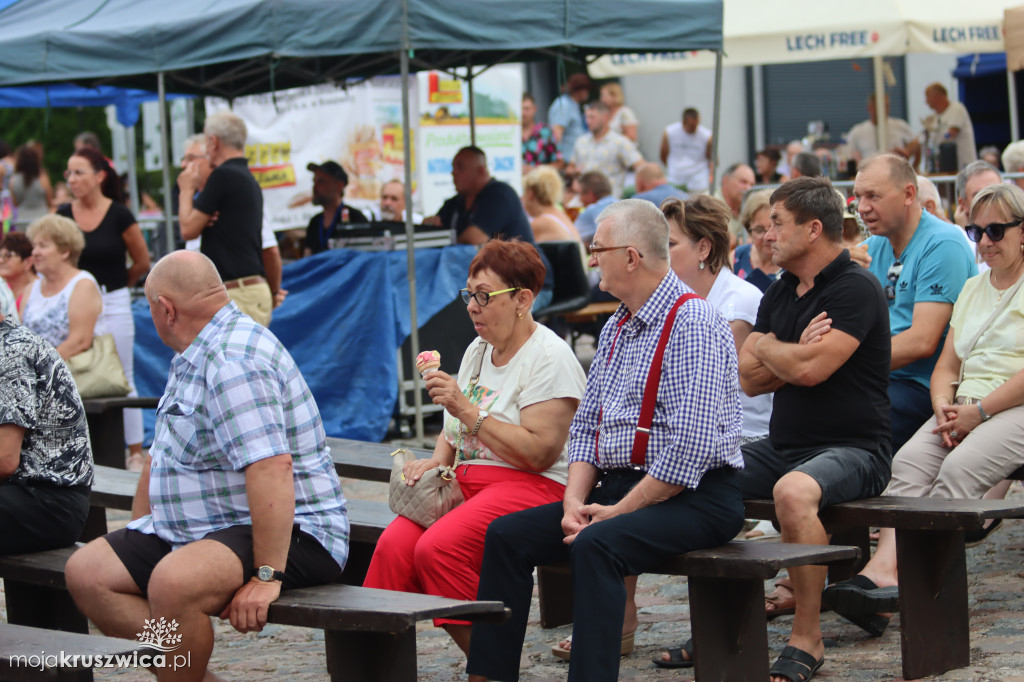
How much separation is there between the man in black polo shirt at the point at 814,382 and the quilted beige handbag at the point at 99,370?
4.24 metres

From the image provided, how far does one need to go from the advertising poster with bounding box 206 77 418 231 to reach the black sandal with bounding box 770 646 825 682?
8.83 m

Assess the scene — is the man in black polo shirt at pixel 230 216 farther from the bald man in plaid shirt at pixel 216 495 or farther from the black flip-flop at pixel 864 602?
the black flip-flop at pixel 864 602

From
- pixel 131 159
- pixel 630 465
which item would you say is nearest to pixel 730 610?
pixel 630 465

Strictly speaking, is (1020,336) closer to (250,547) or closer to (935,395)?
(935,395)

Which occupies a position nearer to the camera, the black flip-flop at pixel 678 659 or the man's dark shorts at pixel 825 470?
the man's dark shorts at pixel 825 470

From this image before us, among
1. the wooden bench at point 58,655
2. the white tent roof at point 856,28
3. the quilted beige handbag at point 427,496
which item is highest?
the white tent roof at point 856,28

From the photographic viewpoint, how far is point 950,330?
4.91 metres

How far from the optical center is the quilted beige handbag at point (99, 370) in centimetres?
731

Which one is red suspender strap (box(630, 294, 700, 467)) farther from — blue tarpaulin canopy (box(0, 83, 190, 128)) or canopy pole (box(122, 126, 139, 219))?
canopy pole (box(122, 126, 139, 219))

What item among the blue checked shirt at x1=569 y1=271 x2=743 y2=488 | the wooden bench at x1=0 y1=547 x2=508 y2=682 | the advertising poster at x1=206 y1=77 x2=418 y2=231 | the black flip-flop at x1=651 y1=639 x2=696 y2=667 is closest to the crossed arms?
the blue checked shirt at x1=569 y1=271 x2=743 y2=488

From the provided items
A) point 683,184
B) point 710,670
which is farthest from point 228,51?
point 683,184

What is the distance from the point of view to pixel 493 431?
13.4 feet

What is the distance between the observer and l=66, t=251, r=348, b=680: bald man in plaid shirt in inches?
138

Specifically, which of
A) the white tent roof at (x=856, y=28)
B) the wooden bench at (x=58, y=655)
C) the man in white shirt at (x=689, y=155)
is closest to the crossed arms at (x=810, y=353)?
the wooden bench at (x=58, y=655)
